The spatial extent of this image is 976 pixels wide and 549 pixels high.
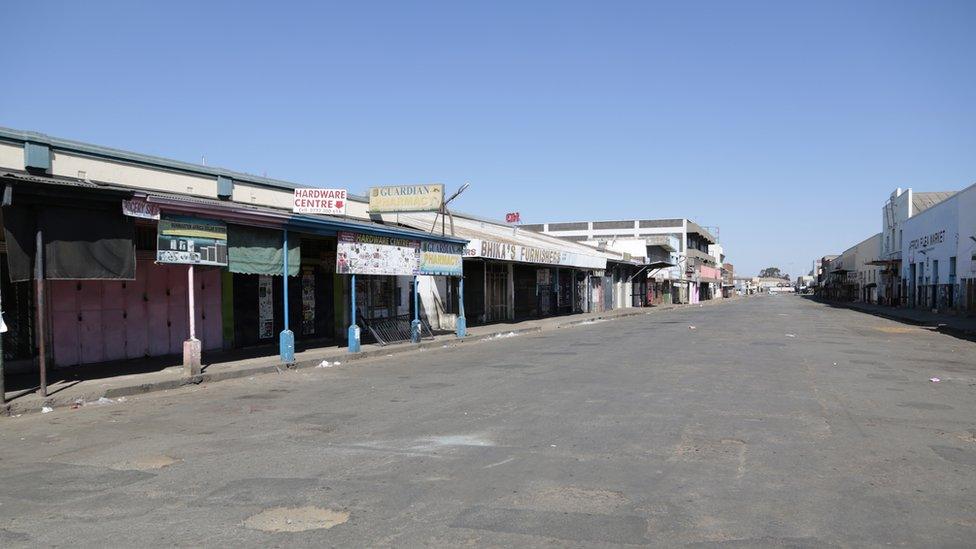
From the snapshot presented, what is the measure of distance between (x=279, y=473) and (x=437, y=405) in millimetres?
4028

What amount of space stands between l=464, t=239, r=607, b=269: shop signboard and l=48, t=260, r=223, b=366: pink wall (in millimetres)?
10480

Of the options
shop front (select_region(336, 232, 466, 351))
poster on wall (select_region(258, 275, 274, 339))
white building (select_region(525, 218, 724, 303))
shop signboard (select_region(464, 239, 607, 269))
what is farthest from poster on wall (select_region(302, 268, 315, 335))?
white building (select_region(525, 218, 724, 303))

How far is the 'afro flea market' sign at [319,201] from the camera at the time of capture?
63.5 ft

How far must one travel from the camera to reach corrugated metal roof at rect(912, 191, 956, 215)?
66.4 metres

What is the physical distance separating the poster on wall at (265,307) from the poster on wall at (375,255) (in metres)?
2.56

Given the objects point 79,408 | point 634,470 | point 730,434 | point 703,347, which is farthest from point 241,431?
point 703,347

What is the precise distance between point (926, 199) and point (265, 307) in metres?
71.4

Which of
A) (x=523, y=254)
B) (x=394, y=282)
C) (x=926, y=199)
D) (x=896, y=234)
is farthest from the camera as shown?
(x=926, y=199)

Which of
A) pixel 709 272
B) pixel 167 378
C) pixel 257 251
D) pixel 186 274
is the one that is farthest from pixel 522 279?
pixel 709 272

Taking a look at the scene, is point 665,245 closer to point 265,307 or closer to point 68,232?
point 265,307

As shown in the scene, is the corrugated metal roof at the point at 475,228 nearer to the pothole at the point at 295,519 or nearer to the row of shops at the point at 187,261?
the row of shops at the point at 187,261

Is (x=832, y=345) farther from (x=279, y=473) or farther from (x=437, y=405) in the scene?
(x=279, y=473)

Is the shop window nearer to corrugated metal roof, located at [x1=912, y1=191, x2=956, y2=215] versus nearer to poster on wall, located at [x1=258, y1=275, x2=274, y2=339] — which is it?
poster on wall, located at [x1=258, y1=275, x2=274, y2=339]

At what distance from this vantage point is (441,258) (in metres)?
23.0
